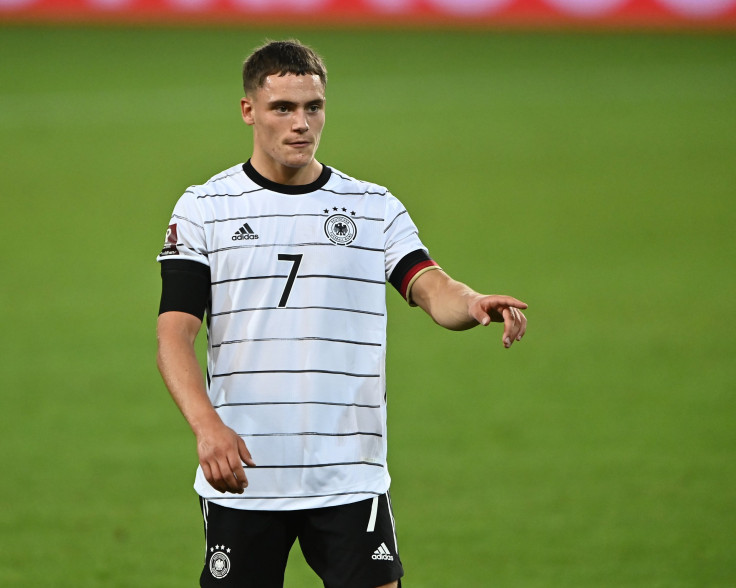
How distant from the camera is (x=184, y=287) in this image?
13.0 feet

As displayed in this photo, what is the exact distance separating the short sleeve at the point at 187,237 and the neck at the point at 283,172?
9.6 inches

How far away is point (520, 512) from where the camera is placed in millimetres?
7254

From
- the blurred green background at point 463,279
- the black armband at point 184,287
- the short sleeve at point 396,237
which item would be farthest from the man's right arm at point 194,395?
the blurred green background at point 463,279

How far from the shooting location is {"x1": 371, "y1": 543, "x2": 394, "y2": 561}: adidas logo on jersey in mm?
4090

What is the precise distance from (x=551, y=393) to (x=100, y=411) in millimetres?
3175

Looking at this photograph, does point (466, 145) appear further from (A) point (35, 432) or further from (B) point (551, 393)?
(A) point (35, 432)

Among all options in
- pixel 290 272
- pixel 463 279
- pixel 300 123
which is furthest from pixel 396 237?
pixel 463 279

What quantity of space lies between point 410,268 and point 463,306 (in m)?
0.33

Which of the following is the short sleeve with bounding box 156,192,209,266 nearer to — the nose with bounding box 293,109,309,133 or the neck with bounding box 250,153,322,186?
the neck with bounding box 250,153,322,186

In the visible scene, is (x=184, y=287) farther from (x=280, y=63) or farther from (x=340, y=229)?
(x=280, y=63)

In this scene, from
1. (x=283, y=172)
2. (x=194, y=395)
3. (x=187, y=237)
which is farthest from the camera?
(x=283, y=172)

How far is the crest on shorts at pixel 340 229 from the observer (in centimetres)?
412

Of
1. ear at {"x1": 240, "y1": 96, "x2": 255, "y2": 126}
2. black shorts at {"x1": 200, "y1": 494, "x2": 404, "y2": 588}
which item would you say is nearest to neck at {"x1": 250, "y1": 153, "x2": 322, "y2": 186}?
ear at {"x1": 240, "y1": 96, "x2": 255, "y2": 126}

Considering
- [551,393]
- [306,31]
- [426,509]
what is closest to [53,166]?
[306,31]
